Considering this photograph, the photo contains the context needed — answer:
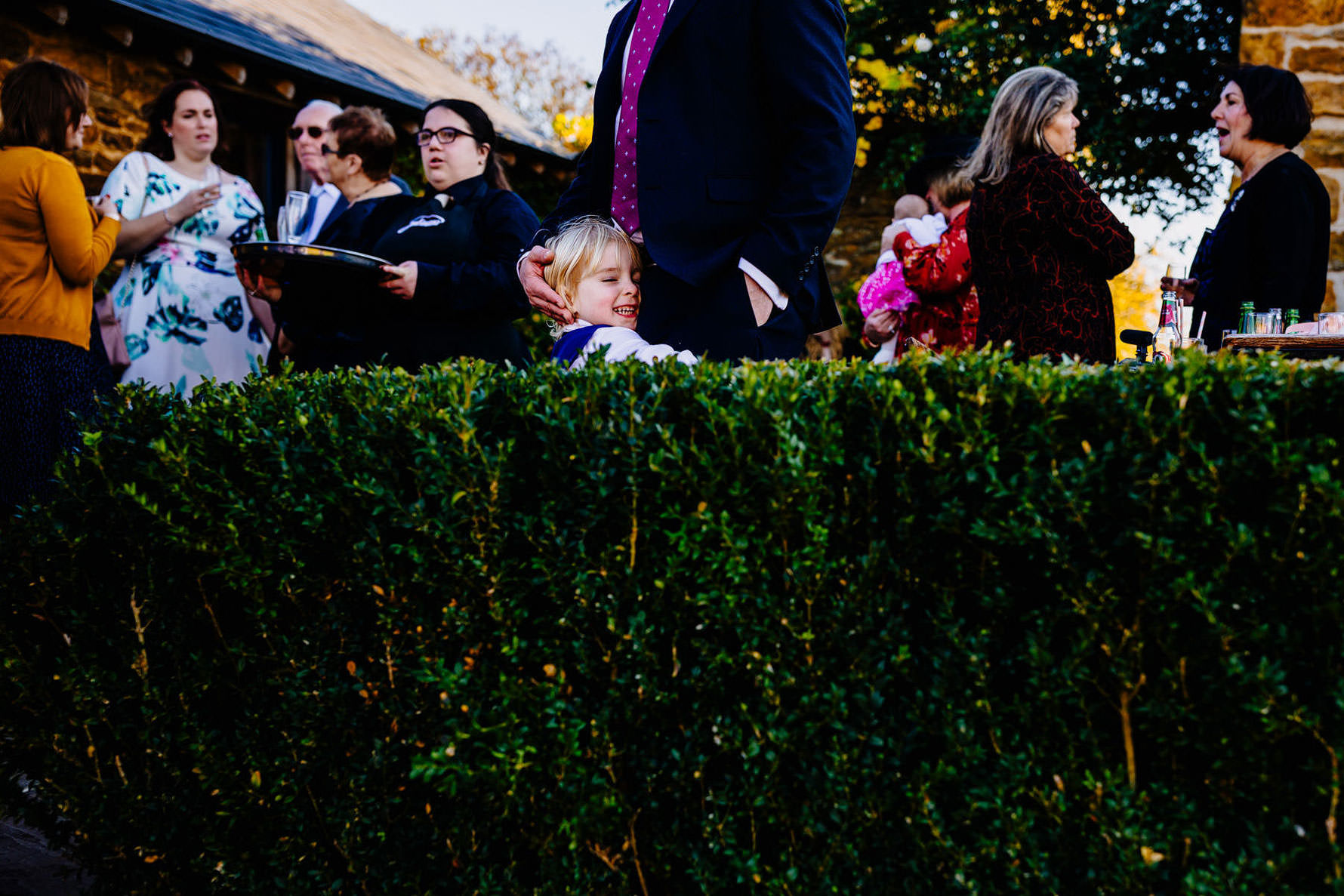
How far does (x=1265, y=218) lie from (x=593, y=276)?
109 inches

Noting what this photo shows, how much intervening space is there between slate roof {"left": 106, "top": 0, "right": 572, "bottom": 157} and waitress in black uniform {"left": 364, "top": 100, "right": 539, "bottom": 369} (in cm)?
441

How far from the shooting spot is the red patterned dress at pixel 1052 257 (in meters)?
3.78

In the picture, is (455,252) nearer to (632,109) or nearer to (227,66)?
(632,109)

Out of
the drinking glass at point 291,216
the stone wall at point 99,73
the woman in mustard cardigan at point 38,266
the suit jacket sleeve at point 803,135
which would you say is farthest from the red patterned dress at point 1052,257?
the stone wall at point 99,73

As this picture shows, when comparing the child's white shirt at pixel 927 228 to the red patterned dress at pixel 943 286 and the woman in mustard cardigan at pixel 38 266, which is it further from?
the woman in mustard cardigan at pixel 38 266

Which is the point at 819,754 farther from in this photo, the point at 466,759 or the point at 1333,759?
the point at 1333,759

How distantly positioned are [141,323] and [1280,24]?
6649 mm

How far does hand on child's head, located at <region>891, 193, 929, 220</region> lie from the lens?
5.78 meters

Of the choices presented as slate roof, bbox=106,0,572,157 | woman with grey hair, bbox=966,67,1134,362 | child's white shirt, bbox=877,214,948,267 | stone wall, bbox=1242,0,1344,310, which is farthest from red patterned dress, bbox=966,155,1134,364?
slate roof, bbox=106,0,572,157

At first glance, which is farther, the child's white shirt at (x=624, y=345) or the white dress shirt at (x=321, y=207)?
the white dress shirt at (x=321, y=207)

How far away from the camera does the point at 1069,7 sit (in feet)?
39.7

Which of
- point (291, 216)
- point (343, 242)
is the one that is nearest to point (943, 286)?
point (343, 242)

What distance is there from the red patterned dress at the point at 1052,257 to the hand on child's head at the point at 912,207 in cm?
183

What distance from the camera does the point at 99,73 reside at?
8125mm
